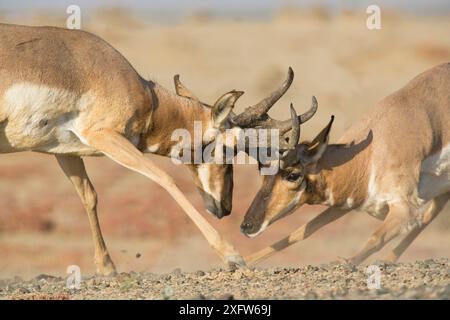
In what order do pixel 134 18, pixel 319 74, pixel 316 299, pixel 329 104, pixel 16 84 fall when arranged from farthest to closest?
pixel 134 18, pixel 319 74, pixel 329 104, pixel 16 84, pixel 316 299

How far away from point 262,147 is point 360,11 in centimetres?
4010

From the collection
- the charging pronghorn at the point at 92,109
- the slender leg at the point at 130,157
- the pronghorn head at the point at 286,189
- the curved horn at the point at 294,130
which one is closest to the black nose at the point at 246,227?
the pronghorn head at the point at 286,189

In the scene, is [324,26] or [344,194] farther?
[324,26]

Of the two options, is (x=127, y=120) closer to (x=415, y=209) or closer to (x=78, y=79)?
Result: (x=78, y=79)

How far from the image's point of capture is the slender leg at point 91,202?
15125mm

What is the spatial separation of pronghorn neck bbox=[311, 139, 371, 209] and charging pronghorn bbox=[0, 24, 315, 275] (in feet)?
2.77

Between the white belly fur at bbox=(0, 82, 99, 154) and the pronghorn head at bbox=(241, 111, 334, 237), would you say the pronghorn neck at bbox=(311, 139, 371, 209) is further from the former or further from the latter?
the white belly fur at bbox=(0, 82, 99, 154)

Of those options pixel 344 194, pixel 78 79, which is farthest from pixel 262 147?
pixel 78 79

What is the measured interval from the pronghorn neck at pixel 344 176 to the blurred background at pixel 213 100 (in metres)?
4.46

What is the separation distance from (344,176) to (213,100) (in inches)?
914

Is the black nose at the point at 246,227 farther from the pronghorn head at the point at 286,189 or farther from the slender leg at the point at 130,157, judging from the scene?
the slender leg at the point at 130,157

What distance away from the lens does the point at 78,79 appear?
13508 millimetres

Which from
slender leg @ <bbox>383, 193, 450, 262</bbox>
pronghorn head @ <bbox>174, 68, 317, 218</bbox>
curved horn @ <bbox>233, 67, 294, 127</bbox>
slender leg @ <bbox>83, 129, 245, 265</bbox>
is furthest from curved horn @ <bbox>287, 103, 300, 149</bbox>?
slender leg @ <bbox>383, 193, 450, 262</bbox>

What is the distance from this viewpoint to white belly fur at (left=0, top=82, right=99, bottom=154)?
13.1 m
